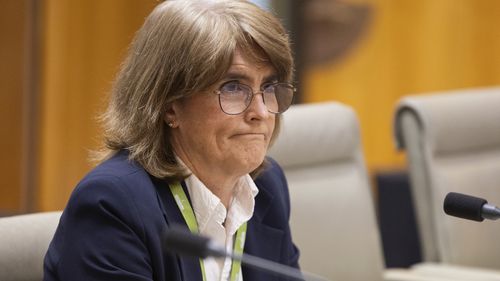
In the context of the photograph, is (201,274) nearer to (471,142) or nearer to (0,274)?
(0,274)

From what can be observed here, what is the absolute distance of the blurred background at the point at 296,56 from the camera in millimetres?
3666

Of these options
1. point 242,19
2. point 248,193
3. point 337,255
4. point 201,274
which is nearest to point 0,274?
point 201,274

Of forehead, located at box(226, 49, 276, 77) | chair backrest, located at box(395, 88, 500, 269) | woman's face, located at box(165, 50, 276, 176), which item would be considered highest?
forehead, located at box(226, 49, 276, 77)

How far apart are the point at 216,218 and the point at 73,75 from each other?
6.64 ft

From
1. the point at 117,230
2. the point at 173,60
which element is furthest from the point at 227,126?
the point at 117,230

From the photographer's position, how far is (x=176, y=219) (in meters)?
1.91

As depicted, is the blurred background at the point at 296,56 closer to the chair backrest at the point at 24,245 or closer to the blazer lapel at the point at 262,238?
the blazer lapel at the point at 262,238

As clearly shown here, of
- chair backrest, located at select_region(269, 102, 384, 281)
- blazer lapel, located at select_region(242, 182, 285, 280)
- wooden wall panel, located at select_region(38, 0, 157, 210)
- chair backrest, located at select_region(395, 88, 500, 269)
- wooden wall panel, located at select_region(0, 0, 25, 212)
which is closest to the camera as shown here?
blazer lapel, located at select_region(242, 182, 285, 280)

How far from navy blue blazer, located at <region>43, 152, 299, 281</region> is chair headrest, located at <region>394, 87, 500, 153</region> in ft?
4.34

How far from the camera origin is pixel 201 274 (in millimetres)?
1921

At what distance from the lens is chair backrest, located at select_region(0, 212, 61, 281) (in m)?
1.84

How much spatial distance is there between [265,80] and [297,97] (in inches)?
115

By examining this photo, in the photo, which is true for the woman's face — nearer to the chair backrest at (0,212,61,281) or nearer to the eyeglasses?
the eyeglasses

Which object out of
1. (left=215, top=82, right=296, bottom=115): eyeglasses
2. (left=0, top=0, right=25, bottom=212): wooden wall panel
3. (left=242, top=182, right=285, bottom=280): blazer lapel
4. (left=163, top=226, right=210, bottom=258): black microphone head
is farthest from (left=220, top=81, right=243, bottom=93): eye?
(left=0, top=0, right=25, bottom=212): wooden wall panel
